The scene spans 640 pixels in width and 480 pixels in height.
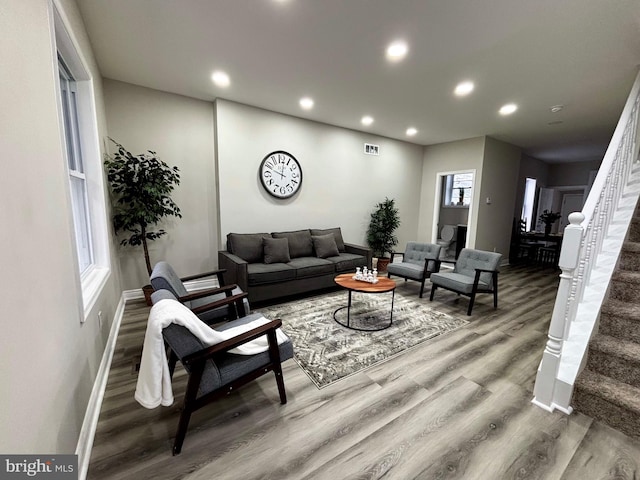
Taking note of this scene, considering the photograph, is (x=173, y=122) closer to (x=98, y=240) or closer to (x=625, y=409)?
(x=98, y=240)

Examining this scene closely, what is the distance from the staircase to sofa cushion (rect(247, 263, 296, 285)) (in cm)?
286

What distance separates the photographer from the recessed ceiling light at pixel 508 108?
3.73 meters

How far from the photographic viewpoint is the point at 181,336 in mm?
1402

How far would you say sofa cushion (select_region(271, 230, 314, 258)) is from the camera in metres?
4.29

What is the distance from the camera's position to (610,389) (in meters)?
1.77

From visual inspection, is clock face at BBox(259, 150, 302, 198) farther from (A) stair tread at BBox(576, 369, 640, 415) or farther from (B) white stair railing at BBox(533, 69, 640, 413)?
(A) stair tread at BBox(576, 369, 640, 415)

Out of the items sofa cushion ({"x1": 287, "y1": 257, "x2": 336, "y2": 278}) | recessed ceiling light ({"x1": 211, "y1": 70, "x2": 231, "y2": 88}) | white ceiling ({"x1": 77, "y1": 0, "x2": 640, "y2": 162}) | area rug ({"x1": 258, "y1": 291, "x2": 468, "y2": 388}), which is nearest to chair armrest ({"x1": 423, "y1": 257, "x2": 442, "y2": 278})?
area rug ({"x1": 258, "y1": 291, "x2": 468, "y2": 388})

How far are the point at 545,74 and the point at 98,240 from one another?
16.1 feet

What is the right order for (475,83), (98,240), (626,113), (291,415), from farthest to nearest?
(475,83)
(98,240)
(626,113)
(291,415)

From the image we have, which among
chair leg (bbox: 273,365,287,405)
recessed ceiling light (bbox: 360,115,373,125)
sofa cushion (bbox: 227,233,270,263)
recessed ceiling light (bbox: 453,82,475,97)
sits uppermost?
recessed ceiling light (bbox: 360,115,373,125)

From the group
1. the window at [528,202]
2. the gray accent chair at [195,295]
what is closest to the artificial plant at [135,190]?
the gray accent chair at [195,295]

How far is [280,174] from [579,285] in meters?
3.77

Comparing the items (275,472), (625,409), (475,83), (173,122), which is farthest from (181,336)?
(475,83)

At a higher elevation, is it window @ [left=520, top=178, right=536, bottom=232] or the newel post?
window @ [left=520, top=178, right=536, bottom=232]
